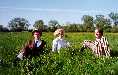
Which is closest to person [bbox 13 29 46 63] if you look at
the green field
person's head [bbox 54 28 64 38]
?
the green field

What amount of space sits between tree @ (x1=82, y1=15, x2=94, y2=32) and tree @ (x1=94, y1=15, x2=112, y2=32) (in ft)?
0.49

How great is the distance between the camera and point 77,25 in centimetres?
970

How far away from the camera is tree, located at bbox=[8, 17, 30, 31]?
8.65 m

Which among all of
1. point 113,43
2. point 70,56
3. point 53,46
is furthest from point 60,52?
point 113,43

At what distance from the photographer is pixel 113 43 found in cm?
1020

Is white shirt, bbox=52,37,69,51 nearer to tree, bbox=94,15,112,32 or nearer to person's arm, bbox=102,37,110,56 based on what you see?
person's arm, bbox=102,37,110,56

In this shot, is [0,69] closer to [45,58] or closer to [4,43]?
[45,58]

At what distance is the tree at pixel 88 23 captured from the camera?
9578mm

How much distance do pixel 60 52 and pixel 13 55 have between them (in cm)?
107

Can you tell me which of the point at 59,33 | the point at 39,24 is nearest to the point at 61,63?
the point at 59,33

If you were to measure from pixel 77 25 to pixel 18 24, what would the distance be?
1.83 meters

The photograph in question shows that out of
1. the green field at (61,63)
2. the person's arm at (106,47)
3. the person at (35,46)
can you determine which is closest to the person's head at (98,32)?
the person's arm at (106,47)

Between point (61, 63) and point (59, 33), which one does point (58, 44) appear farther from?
point (61, 63)

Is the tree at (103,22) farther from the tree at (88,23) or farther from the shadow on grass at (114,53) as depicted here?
the shadow on grass at (114,53)
